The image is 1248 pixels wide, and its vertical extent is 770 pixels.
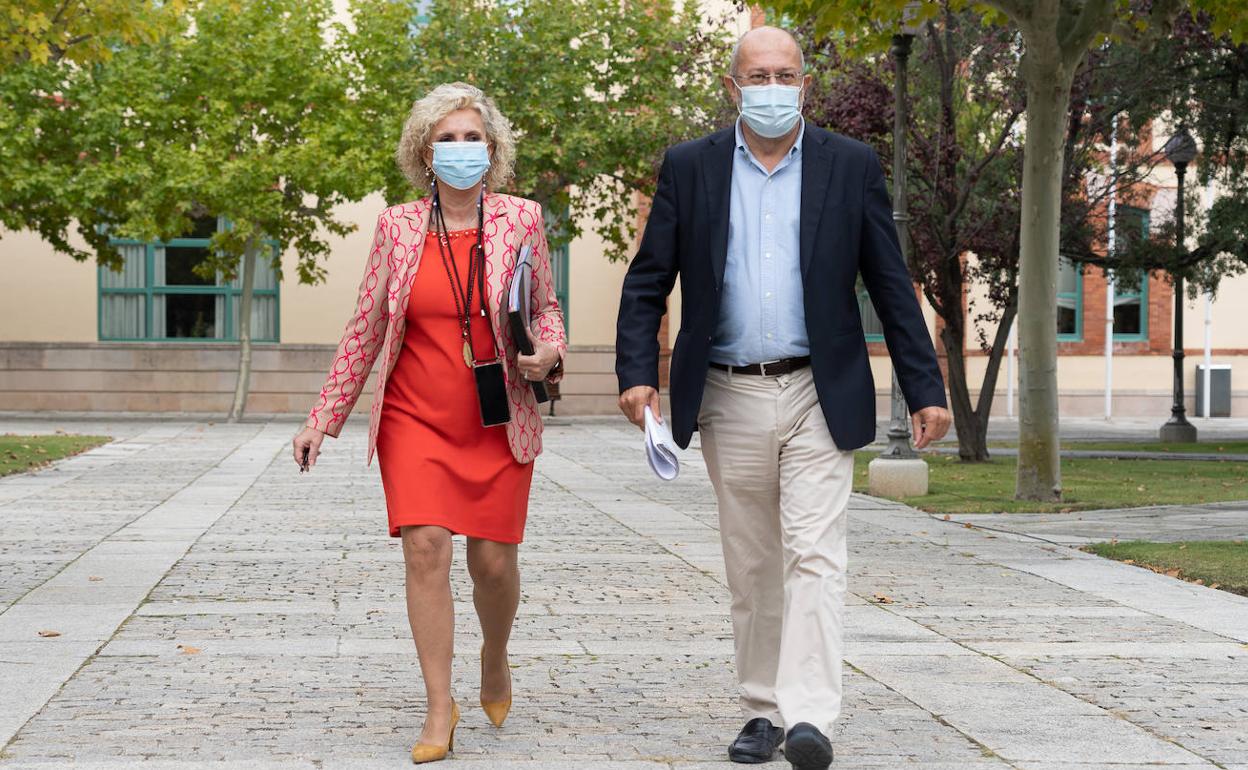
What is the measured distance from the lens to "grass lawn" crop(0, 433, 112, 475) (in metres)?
18.0

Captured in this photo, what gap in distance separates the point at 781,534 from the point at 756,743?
0.59m

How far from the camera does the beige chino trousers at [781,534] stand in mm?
4543

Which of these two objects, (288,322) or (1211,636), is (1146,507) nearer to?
(1211,636)

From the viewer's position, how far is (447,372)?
493 centimetres

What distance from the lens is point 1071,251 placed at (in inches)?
875

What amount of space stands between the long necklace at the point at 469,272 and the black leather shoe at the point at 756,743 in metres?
1.30

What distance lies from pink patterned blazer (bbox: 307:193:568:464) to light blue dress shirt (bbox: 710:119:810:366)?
0.53m

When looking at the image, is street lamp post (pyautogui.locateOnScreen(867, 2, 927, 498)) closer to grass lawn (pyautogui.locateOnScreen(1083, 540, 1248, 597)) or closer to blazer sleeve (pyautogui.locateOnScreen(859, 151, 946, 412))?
grass lawn (pyautogui.locateOnScreen(1083, 540, 1248, 597))

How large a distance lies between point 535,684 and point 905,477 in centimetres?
982

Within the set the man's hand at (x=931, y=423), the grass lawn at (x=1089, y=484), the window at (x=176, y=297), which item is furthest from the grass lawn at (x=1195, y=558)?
the window at (x=176, y=297)

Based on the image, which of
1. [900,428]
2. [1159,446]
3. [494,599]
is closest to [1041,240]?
[900,428]

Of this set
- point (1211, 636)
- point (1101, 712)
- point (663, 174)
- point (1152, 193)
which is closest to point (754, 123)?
point (663, 174)

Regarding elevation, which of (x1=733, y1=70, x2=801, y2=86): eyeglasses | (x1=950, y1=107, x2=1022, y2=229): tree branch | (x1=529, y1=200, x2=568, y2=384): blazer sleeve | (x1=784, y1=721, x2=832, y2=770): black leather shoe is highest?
(x1=950, y1=107, x2=1022, y2=229): tree branch

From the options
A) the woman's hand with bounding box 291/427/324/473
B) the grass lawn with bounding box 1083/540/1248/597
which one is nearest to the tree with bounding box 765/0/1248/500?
the grass lawn with bounding box 1083/540/1248/597
